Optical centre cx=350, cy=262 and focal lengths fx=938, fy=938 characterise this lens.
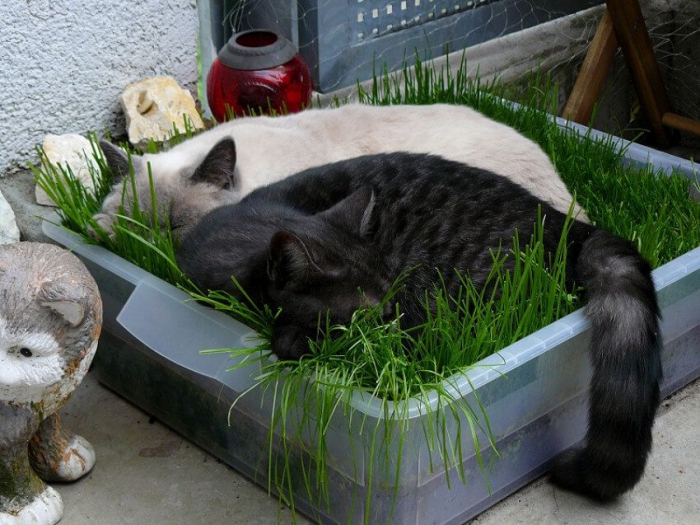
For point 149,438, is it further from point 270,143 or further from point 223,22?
point 223,22

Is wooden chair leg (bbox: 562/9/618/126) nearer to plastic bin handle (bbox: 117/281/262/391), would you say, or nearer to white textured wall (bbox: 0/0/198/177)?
white textured wall (bbox: 0/0/198/177)

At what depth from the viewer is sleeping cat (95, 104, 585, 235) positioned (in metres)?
2.35

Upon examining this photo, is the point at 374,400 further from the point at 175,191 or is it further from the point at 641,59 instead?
the point at 641,59

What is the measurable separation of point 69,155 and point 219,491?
1.21 meters

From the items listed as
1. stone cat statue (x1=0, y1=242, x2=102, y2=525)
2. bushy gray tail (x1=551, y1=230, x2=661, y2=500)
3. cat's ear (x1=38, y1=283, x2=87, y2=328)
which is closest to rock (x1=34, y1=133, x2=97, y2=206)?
stone cat statue (x1=0, y1=242, x2=102, y2=525)

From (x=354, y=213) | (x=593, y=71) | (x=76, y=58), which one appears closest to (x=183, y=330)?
(x=354, y=213)

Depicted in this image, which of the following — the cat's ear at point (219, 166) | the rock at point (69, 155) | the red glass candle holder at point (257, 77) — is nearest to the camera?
the cat's ear at point (219, 166)

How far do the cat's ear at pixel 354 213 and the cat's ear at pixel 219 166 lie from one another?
425mm

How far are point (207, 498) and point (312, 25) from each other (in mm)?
1751

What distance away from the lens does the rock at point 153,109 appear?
292 cm

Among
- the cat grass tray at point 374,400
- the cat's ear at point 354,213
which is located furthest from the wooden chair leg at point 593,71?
the cat's ear at point 354,213

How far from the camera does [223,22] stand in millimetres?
3258

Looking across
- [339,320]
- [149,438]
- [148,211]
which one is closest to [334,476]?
[339,320]

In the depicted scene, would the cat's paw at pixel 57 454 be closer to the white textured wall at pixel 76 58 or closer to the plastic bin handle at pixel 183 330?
the plastic bin handle at pixel 183 330
